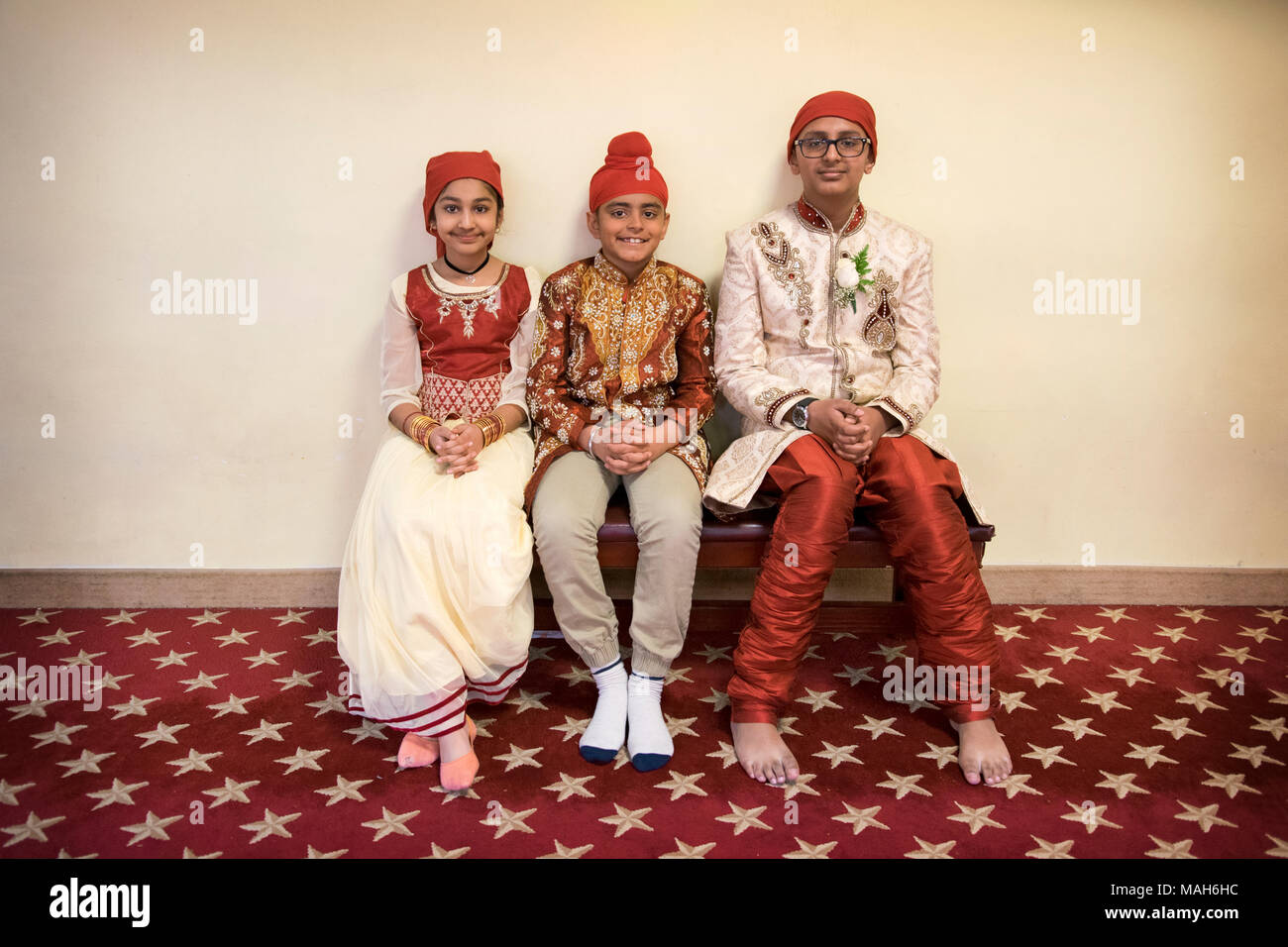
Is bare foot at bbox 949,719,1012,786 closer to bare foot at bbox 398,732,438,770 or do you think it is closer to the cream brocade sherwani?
the cream brocade sherwani

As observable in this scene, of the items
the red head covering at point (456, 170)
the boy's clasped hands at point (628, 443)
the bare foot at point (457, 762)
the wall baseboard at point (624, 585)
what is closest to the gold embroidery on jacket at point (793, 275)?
the boy's clasped hands at point (628, 443)

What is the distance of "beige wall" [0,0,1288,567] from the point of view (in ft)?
8.18

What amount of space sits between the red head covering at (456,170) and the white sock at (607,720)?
1308 mm

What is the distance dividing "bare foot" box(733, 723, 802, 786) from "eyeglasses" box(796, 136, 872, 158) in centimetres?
145

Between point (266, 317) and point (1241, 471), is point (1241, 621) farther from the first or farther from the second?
point (266, 317)

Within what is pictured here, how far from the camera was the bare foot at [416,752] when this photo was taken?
188cm

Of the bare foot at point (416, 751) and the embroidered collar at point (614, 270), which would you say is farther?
the embroidered collar at point (614, 270)

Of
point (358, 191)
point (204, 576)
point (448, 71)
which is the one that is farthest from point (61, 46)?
point (204, 576)

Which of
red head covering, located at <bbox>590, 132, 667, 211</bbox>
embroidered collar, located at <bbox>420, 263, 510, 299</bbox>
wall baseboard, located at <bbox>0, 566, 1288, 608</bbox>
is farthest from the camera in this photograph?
wall baseboard, located at <bbox>0, 566, 1288, 608</bbox>

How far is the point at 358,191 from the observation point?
2562mm

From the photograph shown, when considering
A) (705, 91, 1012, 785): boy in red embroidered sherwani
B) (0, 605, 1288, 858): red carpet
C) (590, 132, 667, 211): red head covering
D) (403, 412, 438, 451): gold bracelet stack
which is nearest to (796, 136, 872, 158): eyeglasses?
(705, 91, 1012, 785): boy in red embroidered sherwani

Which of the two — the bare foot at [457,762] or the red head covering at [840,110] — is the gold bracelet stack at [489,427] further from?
the red head covering at [840,110]

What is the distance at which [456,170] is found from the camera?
2244 mm

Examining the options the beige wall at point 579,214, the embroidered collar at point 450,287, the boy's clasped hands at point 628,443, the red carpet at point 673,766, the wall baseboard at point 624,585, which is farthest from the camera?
the wall baseboard at point 624,585
